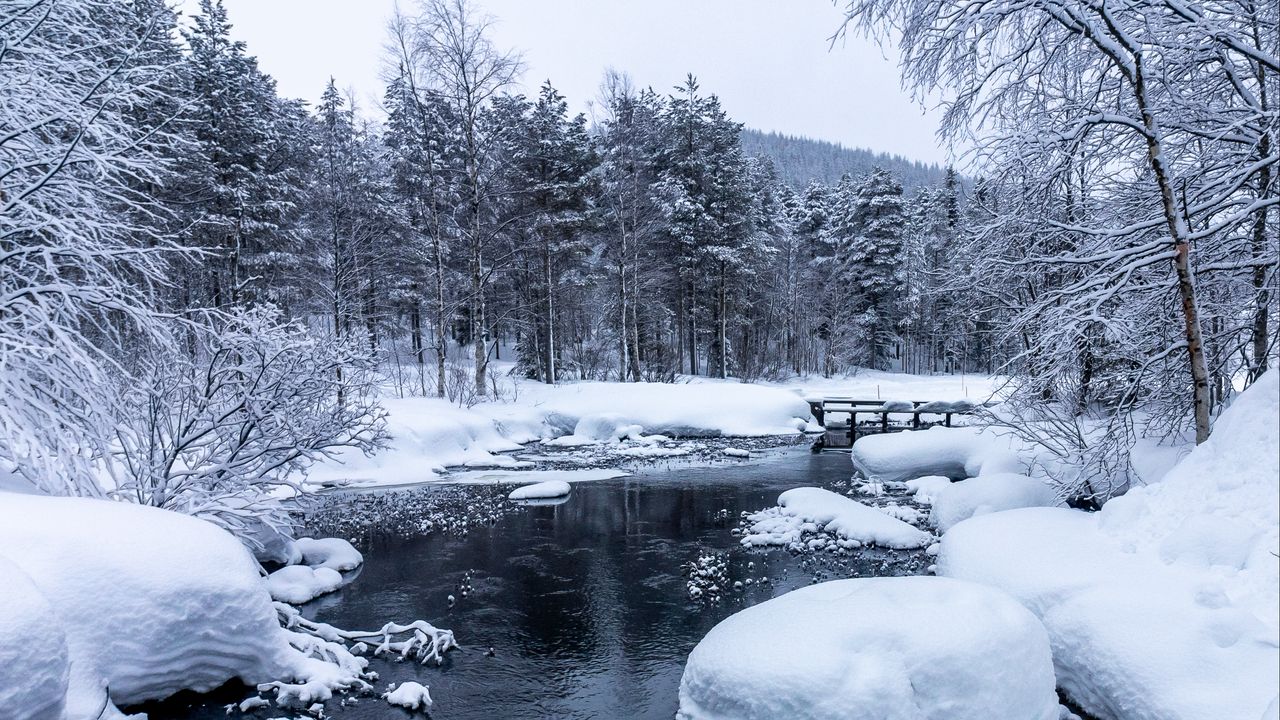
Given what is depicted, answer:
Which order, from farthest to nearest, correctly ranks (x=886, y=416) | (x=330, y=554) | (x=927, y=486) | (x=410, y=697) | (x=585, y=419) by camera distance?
(x=886, y=416), (x=585, y=419), (x=927, y=486), (x=330, y=554), (x=410, y=697)

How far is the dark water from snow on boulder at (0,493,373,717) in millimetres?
444

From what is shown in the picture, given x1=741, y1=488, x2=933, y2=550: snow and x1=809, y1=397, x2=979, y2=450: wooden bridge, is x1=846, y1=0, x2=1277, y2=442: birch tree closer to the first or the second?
x1=741, y1=488, x2=933, y2=550: snow

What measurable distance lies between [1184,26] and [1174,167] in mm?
2360

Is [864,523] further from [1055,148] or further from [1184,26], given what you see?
[1184,26]

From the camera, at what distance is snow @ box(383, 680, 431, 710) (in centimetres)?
606

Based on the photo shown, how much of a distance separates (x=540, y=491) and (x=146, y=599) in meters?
9.25

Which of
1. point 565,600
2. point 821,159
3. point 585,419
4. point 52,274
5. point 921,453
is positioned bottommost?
point 565,600

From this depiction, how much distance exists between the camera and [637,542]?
1126 centimetres

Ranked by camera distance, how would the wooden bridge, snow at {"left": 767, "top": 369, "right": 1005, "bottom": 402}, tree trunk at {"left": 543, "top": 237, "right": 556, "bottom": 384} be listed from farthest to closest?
1. snow at {"left": 767, "top": 369, "right": 1005, "bottom": 402}
2. tree trunk at {"left": 543, "top": 237, "right": 556, "bottom": 384}
3. the wooden bridge

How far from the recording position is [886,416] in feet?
83.0

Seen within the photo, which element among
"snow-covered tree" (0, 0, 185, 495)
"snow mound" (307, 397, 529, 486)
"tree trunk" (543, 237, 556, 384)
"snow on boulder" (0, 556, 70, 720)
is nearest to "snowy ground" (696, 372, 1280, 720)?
"snow on boulder" (0, 556, 70, 720)

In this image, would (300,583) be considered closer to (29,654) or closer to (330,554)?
(330,554)

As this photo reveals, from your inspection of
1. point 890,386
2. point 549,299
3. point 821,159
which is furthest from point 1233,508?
point 821,159

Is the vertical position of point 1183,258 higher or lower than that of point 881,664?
higher
